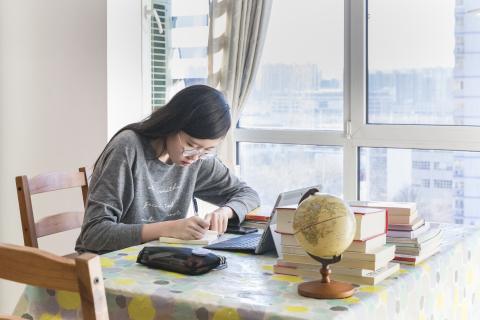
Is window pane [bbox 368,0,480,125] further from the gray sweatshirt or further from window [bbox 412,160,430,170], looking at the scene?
the gray sweatshirt

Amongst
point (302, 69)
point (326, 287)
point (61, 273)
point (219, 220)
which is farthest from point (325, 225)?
point (302, 69)

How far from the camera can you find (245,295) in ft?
4.69

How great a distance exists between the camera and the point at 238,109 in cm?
329

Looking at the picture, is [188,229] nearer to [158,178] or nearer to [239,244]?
[239,244]

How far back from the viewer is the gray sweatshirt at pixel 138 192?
2012mm

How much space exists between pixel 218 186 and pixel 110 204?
0.56 meters

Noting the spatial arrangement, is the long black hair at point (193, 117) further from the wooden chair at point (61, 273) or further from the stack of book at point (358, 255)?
the wooden chair at point (61, 273)

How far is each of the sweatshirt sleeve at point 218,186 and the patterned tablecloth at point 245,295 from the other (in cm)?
66

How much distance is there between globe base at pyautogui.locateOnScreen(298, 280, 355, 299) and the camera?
1394 mm

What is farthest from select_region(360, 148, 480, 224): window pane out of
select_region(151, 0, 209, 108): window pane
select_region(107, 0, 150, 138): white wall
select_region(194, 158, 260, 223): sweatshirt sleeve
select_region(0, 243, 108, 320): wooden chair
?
select_region(0, 243, 108, 320): wooden chair

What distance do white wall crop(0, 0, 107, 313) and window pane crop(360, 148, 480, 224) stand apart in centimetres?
122

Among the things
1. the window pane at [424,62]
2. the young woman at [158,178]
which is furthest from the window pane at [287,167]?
the young woman at [158,178]

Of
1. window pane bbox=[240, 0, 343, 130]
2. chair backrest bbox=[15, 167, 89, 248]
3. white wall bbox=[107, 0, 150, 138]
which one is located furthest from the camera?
white wall bbox=[107, 0, 150, 138]

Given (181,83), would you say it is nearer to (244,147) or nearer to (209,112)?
(244,147)
